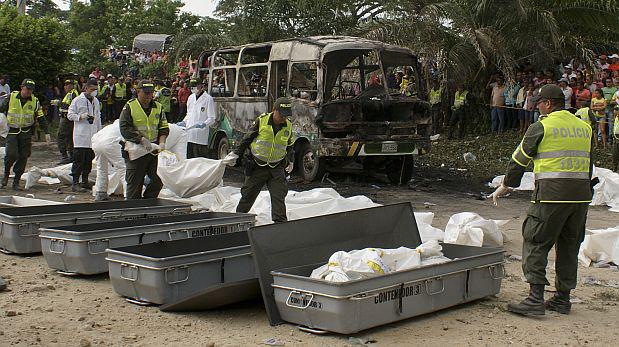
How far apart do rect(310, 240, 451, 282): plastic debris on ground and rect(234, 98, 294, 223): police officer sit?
257 centimetres

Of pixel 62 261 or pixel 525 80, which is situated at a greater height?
pixel 525 80

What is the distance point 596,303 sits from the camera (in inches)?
284

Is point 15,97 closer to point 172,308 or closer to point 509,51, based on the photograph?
point 172,308

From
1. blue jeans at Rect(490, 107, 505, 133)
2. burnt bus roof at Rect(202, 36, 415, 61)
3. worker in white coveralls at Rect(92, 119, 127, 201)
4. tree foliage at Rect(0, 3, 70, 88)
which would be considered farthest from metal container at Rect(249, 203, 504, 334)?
tree foliage at Rect(0, 3, 70, 88)

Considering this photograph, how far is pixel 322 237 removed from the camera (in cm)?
715

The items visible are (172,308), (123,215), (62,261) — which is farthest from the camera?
(123,215)

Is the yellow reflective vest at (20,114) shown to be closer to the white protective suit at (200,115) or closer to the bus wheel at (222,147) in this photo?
the white protective suit at (200,115)

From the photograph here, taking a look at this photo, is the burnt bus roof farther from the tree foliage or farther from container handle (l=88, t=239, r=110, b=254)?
the tree foliage

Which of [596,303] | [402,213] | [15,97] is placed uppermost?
[15,97]

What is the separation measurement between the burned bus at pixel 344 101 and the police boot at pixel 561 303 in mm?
7158

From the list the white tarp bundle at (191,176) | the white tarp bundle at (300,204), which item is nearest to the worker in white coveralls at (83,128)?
the white tarp bundle at (191,176)

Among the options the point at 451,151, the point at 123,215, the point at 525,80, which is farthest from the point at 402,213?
the point at 525,80

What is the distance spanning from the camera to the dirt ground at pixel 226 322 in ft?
19.6

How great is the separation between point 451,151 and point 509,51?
8.54 feet
